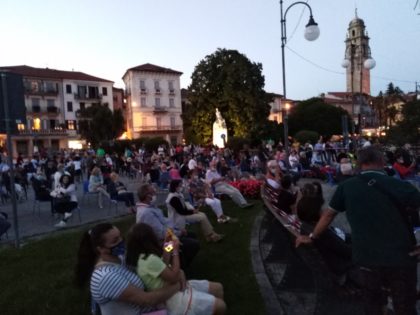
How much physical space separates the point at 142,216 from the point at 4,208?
30.6ft

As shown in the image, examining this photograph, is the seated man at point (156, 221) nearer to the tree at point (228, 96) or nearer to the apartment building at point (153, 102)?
the tree at point (228, 96)

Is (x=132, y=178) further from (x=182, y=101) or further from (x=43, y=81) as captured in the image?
(x=182, y=101)

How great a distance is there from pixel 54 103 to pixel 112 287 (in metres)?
66.7

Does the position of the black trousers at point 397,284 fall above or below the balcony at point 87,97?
below

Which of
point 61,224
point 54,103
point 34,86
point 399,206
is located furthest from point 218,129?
point 34,86

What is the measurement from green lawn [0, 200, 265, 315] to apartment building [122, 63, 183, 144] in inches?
2463

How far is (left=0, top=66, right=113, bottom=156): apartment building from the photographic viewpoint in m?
60.2

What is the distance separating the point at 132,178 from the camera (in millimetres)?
20734

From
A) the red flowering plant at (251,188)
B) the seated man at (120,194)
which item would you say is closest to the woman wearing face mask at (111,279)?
the seated man at (120,194)

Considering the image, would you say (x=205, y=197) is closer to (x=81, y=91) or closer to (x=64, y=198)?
(x=64, y=198)

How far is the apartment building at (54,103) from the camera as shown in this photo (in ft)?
198

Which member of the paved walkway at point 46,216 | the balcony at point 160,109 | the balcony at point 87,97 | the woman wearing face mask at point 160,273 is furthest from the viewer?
the balcony at point 160,109

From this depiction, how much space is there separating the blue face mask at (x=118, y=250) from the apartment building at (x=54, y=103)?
197ft

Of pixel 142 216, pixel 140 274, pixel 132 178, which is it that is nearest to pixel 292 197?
pixel 142 216
